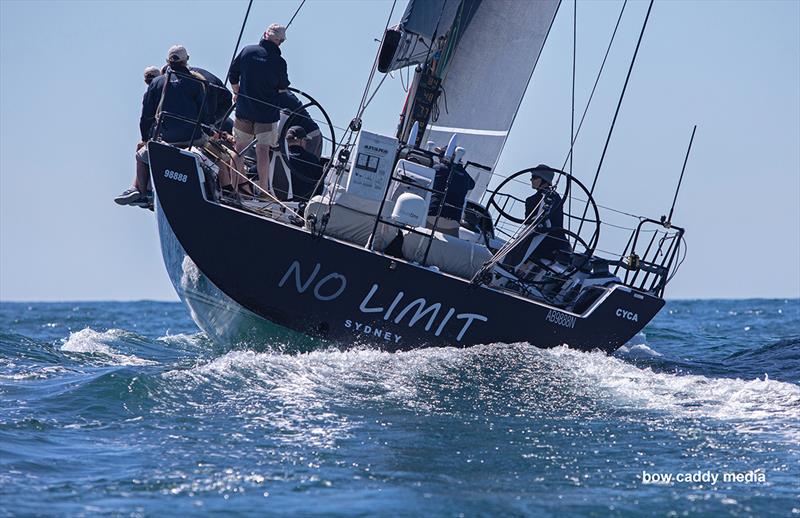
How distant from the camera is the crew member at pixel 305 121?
36.4 feet

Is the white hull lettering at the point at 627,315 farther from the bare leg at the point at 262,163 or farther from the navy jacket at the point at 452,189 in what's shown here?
the bare leg at the point at 262,163

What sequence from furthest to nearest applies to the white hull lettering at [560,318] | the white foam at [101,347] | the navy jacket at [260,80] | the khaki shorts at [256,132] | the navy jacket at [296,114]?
the navy jacket at [296,114] → the white foam at [101,347] → the khaki shorts at [256,132] → the navy jacket at [260,80] → the white hull lettering at [560,318]

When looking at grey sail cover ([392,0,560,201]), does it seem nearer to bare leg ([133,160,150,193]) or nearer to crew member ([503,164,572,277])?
crew member ([503,164,572,277])

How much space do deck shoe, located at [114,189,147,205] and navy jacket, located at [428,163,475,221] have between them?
8.84 feet

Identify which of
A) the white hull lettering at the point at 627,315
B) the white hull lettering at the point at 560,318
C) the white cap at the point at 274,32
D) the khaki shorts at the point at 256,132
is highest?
the white cap at the point at 274,32

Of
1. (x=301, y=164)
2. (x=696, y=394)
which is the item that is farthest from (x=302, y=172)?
(x=696, y=394)

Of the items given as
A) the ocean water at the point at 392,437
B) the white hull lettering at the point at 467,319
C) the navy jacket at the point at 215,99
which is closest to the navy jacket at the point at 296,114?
the navy jacket at the point at 215,99

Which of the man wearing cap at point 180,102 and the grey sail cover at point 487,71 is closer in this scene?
the man wearing cap at point 180,102

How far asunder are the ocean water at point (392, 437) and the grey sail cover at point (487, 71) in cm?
379

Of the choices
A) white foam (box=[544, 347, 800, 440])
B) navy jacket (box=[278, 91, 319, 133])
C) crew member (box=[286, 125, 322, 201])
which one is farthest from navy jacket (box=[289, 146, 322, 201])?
white foam (box=[544, 347, 800, 440])

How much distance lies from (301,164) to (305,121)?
23.2 inches

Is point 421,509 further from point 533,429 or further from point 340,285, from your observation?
point 340,285

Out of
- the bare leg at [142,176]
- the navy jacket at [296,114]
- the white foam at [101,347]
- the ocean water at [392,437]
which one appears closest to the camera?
the ocean water at [392,437]

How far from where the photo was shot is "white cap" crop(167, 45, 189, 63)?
9.81 metres
